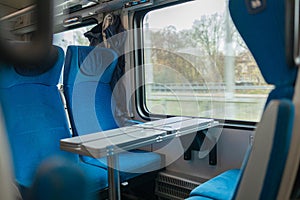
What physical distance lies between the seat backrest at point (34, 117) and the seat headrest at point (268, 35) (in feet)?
4.51

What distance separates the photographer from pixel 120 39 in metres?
3.00

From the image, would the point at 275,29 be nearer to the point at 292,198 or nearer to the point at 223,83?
the point at 292,198

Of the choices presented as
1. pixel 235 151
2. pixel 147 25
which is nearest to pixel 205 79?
pixel 235 151

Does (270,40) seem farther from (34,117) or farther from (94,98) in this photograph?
(94,98)

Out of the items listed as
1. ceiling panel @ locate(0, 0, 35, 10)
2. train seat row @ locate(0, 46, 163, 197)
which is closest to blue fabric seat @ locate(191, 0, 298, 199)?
ceiling panel @ locate(0, 0, 35, 10)

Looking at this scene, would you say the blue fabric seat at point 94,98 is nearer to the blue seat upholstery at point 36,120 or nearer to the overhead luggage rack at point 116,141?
the blue seat upholstery at point 36,120

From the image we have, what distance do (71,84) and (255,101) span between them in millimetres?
1564

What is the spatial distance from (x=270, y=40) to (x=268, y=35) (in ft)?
0.05

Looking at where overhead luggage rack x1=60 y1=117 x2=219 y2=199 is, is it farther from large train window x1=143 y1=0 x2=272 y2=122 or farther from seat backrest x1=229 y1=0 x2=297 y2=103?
seat backrest x1=229 y1=0 x2=297 y2=103

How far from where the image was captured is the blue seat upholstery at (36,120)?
6.19 ft

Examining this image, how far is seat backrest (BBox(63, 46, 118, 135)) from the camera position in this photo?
7.73 ft

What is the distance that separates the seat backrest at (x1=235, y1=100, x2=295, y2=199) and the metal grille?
1.83m

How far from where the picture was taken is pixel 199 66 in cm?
252

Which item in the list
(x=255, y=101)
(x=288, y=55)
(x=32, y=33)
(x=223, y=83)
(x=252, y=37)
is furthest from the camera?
(x=223, y=83)
